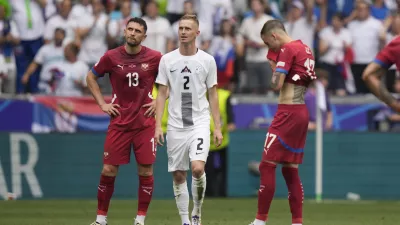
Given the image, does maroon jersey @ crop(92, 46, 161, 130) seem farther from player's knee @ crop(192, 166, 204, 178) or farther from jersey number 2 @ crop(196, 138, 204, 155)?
player's knee @ crop(192, 166, 204, 178)

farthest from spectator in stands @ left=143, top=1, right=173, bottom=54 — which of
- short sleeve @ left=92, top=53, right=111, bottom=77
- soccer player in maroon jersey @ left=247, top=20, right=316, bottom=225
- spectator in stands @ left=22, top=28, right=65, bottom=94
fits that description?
soccer player in maroon jersey @ left=247, top=20, right=316, bottom=225

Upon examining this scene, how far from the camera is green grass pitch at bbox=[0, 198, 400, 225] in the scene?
14.7 metres

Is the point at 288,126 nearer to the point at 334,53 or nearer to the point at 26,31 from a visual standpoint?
the point at 334,53

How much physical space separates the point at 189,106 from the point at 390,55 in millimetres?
3517

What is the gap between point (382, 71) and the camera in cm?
960

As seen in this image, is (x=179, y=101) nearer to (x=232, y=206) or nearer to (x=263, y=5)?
(x=232, y=206)

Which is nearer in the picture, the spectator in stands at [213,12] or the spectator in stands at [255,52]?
the spectator in stands at [255,52]

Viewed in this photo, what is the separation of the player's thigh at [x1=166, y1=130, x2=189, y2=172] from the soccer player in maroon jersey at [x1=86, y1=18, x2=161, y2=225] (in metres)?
0.67

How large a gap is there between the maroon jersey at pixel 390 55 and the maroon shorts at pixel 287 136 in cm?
265

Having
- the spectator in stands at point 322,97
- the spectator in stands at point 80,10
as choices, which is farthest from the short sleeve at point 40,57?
the spectator in stands at point 322,97

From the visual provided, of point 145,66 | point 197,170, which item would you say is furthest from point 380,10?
point 197,170

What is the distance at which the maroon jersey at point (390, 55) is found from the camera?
961 cm

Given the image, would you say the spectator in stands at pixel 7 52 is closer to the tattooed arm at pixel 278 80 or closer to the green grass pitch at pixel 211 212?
the green grass pitch at pixel 211 212

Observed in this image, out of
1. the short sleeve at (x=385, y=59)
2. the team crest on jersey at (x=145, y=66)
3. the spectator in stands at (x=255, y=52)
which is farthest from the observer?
the spectator in stands at (x=255, y=52)
